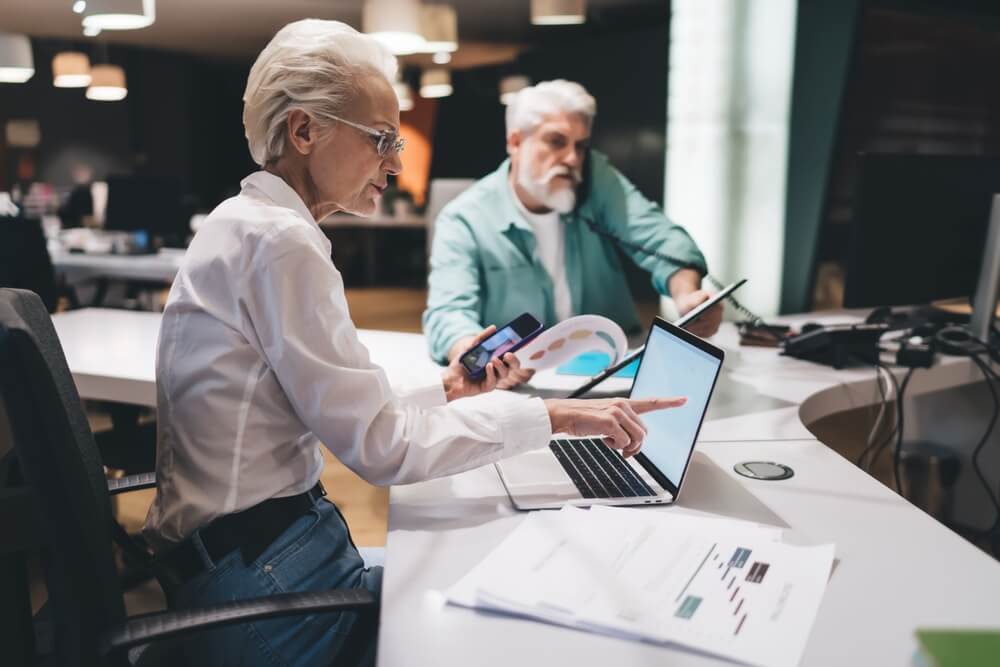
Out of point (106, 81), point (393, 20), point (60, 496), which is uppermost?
point (393, 20)

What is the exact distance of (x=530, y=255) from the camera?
2.41m

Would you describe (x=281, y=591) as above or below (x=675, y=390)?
below

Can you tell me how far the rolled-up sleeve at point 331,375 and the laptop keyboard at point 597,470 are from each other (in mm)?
→ 240

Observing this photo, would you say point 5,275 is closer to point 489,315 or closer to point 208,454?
point 489,315

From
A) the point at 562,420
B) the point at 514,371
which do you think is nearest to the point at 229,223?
the point at 562,420

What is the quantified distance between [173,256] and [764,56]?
3.52m

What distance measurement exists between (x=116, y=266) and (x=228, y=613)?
4.08 m

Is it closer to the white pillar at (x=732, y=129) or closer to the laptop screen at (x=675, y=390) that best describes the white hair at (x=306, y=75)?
the laptop screen at (x=675, y=390)

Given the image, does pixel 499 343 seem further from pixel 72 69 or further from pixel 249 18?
pixel 249 18

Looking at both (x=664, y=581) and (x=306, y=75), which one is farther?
(x=306, y=75)

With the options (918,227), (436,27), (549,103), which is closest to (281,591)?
(549,103)

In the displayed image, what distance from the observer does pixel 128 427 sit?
2.35 m

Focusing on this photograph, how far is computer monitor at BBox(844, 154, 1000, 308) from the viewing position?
2219mm

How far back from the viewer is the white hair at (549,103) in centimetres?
237
